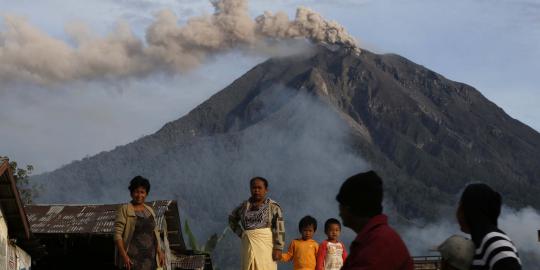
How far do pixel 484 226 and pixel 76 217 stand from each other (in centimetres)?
1572

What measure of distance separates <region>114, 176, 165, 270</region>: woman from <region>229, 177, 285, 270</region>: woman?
138cm

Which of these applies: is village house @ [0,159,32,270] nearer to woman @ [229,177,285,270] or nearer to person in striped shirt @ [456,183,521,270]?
woman @ [229,177,285,270]

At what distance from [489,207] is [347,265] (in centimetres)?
126

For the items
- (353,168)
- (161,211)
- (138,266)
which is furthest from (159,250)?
(353,168)

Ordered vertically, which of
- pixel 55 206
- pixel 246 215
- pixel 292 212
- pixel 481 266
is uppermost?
pixel 292 212

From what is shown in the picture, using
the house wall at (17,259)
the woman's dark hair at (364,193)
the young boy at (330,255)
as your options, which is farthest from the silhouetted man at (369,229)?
the house wall at (17,259)

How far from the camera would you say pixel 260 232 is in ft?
40.4

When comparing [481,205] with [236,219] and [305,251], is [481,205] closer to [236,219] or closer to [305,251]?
[236,219]

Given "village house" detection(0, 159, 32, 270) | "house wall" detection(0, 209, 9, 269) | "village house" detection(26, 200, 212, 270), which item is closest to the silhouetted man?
"village house" detection(0, 159, 32, 270)

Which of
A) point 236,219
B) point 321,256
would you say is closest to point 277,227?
point 236,219

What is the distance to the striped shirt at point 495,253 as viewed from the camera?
21.0 ft

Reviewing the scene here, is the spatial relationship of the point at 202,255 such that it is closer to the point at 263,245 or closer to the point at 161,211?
the point at 161,211

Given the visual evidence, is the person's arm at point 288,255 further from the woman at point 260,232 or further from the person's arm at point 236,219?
the person's arm at point 236,219

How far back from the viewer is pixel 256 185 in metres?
12.1
